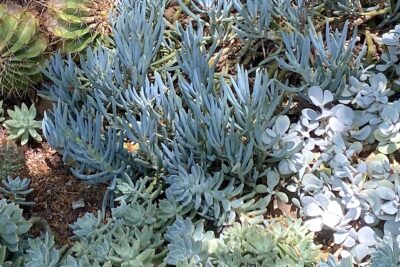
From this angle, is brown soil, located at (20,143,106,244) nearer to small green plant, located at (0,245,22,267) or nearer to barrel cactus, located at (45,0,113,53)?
small green plant, located at (0,245,22,267)

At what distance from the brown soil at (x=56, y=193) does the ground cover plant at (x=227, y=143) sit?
2cm

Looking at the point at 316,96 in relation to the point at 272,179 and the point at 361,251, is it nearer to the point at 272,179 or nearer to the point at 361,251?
the point at 272,179

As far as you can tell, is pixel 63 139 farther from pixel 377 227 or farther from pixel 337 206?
pixel 377 227

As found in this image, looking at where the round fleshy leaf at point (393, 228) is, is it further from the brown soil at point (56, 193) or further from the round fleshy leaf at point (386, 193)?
the brown soil at point (56, 193)

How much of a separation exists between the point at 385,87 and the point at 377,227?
1.66 ft

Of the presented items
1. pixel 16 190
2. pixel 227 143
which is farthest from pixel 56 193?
pixel 227 143

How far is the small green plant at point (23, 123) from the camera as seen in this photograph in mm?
2605

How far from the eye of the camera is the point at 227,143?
2156 mm

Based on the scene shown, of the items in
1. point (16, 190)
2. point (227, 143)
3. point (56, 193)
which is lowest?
point (56, 193)

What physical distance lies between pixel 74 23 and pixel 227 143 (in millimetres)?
992

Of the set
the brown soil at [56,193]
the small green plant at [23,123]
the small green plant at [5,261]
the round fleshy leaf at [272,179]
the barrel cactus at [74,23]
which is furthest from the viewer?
the barrel cactus at [74,23]

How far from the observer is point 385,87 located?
7.65ft

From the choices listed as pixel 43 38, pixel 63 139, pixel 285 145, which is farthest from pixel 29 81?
pixel 285 145

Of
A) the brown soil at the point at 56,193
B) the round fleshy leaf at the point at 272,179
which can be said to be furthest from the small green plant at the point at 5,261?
the round fleshy leaf at the point at 272,179
